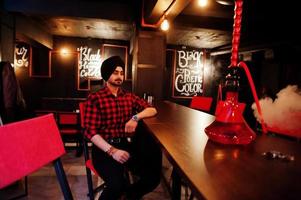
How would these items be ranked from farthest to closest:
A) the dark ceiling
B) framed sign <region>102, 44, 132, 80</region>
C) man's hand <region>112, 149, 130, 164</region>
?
framed sign <region>102, 44, 132, 80</region> → the dark ceiling → man's hand <region>112, 149, 130, 164</region>

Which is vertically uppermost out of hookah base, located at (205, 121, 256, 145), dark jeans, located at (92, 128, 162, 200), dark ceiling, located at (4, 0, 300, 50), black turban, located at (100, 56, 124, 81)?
dark ceiling, located at (4, 0, 300, 50)

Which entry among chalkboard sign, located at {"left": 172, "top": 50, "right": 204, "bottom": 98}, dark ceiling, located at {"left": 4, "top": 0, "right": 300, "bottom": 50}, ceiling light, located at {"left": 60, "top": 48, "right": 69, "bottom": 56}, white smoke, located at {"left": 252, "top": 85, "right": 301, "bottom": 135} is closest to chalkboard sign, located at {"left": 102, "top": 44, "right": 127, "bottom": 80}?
dark ceiling, located at {"left": 4, "top": 0, "right": 300, "bottom": 50}

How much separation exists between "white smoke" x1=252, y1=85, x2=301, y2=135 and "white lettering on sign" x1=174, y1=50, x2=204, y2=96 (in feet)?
19.3

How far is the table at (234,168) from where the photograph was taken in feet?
2.00

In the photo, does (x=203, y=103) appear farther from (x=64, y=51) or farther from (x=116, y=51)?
(x=64, y=51)

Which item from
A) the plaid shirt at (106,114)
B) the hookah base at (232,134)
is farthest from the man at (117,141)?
the hookah base at (232,134)

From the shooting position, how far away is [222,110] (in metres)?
1.09

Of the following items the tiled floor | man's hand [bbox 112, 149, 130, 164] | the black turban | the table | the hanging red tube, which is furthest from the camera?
the tiled floor

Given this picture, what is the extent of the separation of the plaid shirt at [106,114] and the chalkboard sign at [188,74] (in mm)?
5453

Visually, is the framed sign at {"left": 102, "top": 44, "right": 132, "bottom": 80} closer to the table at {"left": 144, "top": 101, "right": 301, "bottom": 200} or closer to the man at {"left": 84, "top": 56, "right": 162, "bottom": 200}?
the man at {"left": 84, "top": 56, "right": 162, "bottom": 200}

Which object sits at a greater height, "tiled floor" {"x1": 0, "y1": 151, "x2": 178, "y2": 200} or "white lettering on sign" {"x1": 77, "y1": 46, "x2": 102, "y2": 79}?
"white lettering on sign" {"x1": 77, "y1": 46, "x2": 102, "y2": 79}

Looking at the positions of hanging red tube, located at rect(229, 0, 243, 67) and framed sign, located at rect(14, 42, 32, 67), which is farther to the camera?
framed sign, located at rect(14, 42, 32, 67)

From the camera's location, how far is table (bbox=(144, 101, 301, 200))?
2.00 feet

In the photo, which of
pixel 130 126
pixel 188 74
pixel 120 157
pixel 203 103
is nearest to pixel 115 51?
pixel 188 74
